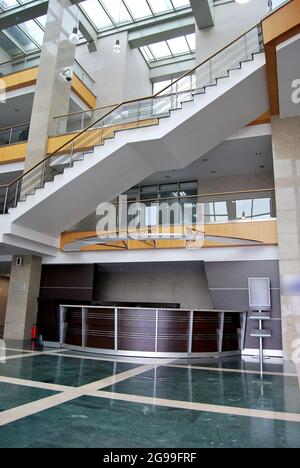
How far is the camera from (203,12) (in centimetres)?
1413

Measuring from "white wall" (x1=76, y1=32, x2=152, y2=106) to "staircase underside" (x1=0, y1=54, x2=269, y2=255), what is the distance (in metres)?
7.54

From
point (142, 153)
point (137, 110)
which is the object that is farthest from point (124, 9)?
point (142, 153)

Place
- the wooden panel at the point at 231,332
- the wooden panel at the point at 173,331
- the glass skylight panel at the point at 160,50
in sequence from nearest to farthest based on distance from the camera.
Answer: the wooden panel at the point at 173,331, the wooden panel at the point at 231,332, the glass skylight panel at the point at 160,50

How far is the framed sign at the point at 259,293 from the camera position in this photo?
31.7ft

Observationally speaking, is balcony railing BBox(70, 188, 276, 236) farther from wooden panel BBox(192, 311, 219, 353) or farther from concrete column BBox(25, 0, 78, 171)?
concrete column BBox(25, 0, 78, 171)

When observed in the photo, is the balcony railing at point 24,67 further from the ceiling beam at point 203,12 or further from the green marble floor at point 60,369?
the green marble floor at point 60,369

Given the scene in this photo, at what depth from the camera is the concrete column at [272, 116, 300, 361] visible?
8945 millimetres

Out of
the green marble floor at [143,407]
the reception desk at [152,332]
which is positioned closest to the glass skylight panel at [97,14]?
the reception desk at [152,332]

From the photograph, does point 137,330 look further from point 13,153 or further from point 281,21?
point 13,153

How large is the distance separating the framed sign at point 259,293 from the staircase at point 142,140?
14.6 ft

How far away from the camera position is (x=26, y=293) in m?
12.3

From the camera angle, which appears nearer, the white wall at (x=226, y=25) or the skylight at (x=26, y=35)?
the white wall at (x=226, y=25)

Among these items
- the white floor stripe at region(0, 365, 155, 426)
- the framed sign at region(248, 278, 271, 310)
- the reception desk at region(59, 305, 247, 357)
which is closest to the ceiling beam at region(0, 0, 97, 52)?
the reception desk at region(59, 305, 247, 357)

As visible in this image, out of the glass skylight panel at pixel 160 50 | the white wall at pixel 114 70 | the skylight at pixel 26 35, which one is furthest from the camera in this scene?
the glass skylight panel at pixel 160 50
